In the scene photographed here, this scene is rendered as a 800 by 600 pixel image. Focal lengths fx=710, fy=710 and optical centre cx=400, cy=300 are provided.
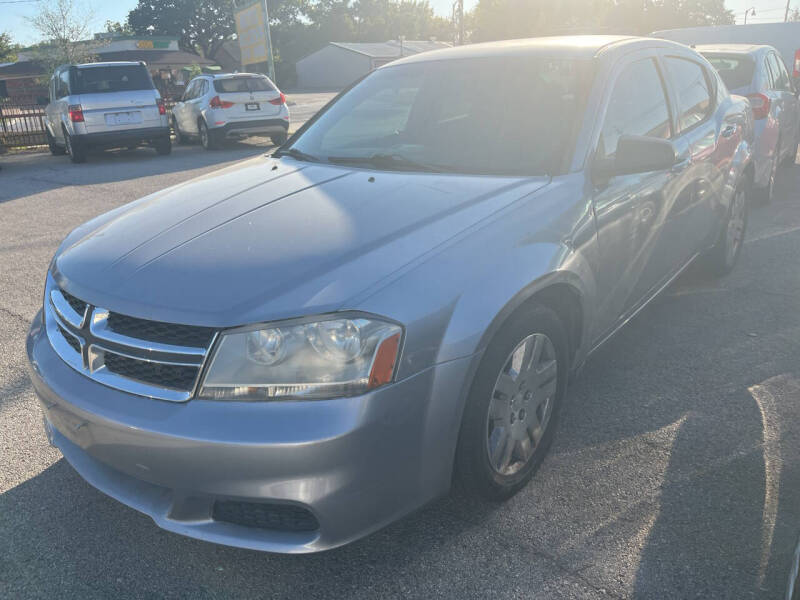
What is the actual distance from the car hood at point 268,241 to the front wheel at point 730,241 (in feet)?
8.31

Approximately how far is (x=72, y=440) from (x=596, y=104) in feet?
7.91

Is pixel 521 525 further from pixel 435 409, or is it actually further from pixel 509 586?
pixel 435 409

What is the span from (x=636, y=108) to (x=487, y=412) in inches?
72.7

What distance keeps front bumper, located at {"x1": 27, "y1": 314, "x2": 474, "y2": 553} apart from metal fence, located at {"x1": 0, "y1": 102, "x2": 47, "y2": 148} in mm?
17499

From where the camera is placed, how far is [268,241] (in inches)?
94.9

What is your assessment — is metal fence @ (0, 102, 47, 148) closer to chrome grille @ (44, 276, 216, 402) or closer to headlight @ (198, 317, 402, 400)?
chrome grille @ (44, 276, 216, 402)

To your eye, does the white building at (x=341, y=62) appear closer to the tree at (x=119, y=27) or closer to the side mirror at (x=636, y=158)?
the tree at (x=119, y=27)

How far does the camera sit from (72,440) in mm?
2277

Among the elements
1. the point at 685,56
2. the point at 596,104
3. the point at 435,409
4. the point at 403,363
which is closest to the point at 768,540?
the point at 435,409

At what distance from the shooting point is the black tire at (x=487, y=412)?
7.45 feet

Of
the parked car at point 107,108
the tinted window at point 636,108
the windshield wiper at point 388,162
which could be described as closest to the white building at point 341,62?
the parked car at point 107,108

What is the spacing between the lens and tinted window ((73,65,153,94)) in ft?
41.8

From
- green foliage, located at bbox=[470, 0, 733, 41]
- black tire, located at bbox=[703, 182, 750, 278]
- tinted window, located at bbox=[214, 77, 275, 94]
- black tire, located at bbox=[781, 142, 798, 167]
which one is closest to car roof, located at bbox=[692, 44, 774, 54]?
black tire, located at bbox=[781, 142, 798, 167]

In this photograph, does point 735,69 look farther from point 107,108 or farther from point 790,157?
point 107,108
